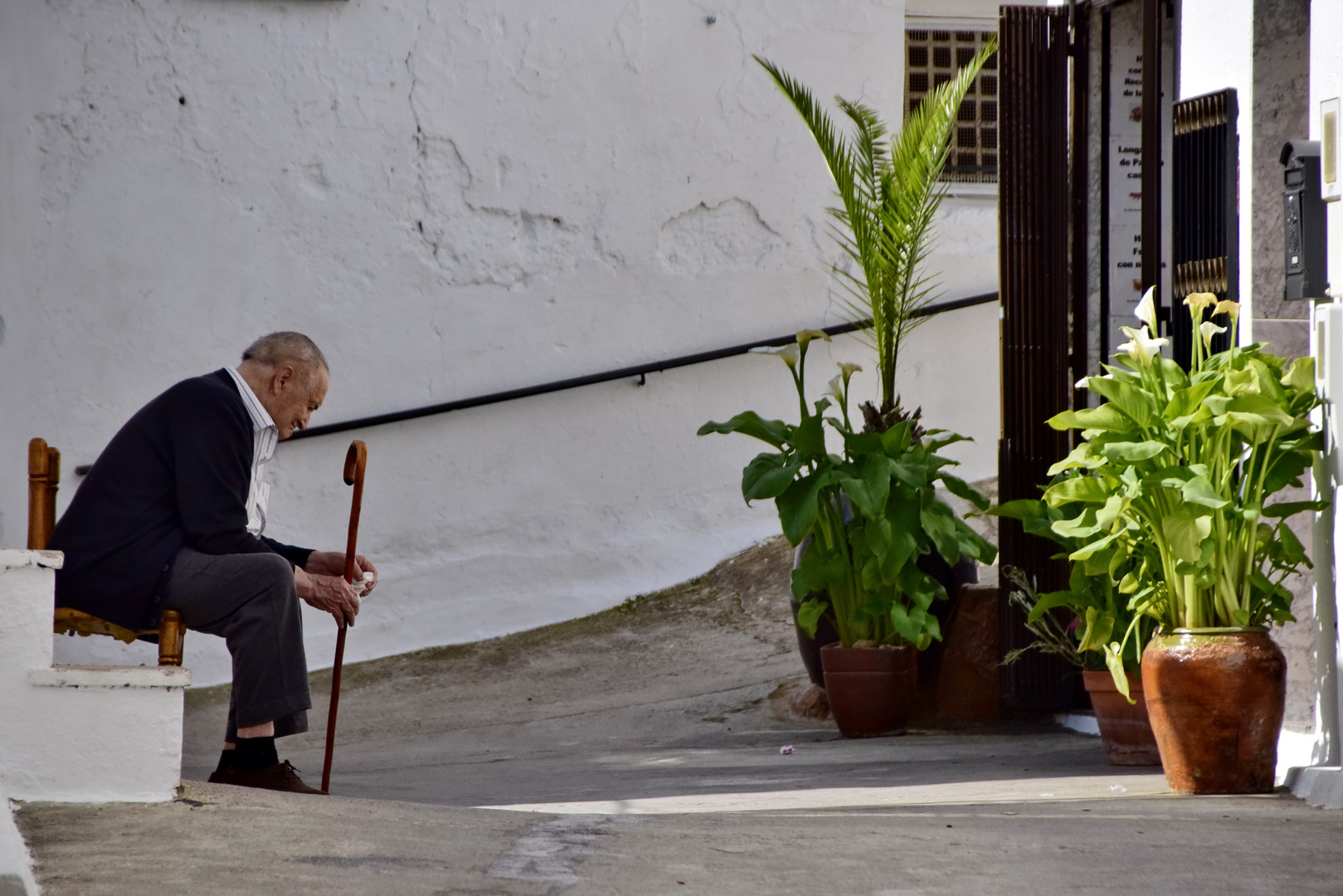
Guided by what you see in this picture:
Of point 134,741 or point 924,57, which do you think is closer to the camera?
point 134,741

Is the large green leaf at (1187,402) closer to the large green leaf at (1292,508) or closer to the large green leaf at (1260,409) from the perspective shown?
the large green leaf at (1260,409)

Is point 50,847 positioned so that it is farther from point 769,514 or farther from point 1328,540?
point 769,514

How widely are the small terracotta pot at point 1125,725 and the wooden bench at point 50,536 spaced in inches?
104

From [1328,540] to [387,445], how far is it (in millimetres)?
5292

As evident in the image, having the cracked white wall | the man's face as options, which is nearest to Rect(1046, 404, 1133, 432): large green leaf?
the man's face

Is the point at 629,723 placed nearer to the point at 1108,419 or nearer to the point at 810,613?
the point at 810,613

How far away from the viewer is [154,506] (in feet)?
12.2

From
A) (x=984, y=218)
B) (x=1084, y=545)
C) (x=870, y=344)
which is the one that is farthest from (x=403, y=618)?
(x=1084, y=545)

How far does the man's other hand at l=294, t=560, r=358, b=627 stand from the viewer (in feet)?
12.6

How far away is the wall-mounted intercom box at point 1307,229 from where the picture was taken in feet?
12.1

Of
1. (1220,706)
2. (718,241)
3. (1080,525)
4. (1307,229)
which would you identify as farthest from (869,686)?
(718,241)

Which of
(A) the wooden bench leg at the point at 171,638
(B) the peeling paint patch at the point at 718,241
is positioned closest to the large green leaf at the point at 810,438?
(A) the wooden bench leg at the point at 171,638

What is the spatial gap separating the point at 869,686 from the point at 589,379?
316 cm

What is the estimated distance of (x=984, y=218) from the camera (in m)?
8.65
